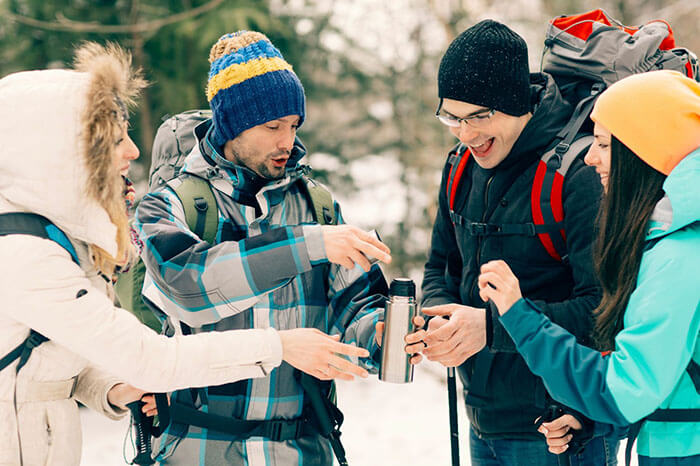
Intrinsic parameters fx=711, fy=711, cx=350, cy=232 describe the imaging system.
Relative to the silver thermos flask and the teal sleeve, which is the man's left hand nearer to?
the silver thermos flask

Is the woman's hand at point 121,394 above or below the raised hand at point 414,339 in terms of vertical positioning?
below

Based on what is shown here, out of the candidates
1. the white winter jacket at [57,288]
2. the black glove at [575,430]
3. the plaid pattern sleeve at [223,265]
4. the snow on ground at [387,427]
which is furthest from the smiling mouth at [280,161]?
the snow on ground at [387,427]

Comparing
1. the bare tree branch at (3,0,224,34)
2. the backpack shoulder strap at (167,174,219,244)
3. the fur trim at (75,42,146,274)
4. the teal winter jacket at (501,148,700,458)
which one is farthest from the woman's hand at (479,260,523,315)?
the bare tree branch at (3,0,224,34)

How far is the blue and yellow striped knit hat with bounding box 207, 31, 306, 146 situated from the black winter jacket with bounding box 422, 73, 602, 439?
0.82 meters

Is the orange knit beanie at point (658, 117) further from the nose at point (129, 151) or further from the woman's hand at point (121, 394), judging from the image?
the woman's hand at point (121, 394)

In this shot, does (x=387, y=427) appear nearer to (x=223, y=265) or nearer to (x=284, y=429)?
(x=284, y=429)

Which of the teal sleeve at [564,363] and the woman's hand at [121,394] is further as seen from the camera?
the woman's hand at [121,394]

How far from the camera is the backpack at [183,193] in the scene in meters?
2.44

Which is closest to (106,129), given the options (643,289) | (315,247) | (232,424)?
(315,247)

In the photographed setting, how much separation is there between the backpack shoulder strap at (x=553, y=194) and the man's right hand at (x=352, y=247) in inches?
23.9

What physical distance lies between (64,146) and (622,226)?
1.52m

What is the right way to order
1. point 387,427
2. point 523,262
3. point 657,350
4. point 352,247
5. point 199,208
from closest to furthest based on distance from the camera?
1. point 657,350
2. point 352,247
3. point 199,208
4. point 523,262
5. point 387,427

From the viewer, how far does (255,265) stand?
7.29 ft

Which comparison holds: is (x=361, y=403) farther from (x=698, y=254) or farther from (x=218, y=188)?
(x=698, y=254)
